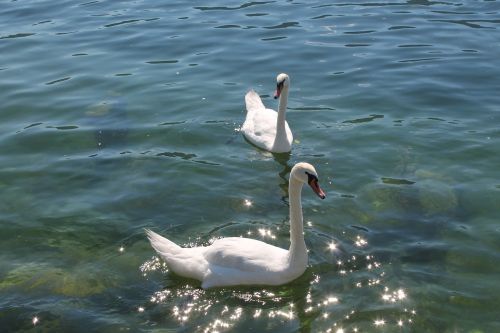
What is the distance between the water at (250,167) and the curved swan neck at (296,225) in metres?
0.51

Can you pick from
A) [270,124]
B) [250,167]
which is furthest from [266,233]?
[270,124]

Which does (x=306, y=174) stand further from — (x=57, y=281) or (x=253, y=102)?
(x=253, y=102)

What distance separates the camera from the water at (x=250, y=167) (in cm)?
928

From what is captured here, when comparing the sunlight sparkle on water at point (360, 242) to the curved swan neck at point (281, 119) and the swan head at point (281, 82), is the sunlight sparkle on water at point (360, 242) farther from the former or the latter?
the swan head at point (281, 82)

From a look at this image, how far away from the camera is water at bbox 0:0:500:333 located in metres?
9.28

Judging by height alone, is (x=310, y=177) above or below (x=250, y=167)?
above

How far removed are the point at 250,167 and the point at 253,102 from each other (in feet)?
8.35

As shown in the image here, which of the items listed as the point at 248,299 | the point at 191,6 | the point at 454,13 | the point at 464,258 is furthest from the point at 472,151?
the point at 191,6

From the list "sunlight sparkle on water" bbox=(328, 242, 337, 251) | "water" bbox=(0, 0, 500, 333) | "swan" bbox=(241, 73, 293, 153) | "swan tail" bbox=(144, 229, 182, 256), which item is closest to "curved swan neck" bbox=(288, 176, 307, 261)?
"water" bbox=(0, 0, 500, 333)

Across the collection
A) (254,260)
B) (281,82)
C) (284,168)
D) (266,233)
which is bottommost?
(284,168)

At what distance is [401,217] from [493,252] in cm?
159

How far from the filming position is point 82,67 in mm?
19359

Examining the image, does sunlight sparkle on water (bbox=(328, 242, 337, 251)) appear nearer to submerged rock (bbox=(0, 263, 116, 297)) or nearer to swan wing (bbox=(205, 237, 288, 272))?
swan wing (bbox=(205, 237, 288, 272))

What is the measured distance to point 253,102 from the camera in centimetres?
1551
